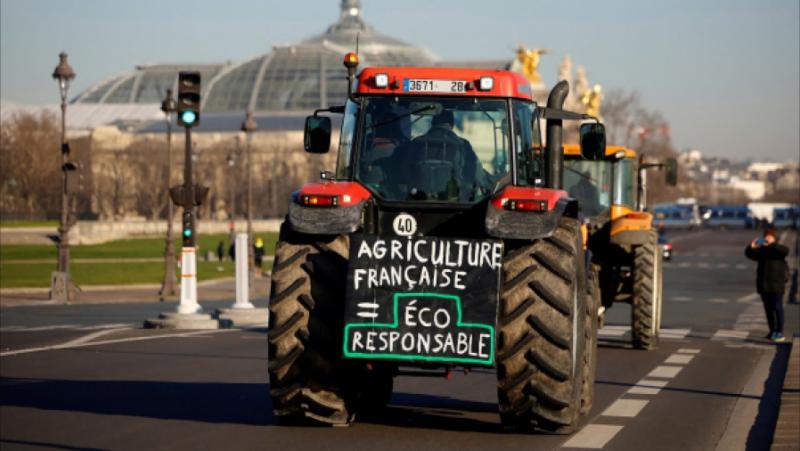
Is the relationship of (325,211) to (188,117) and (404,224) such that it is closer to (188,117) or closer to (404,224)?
(404,224)

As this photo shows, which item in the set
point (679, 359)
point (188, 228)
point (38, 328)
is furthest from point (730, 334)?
point (38, 328)

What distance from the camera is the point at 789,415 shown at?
1307cm

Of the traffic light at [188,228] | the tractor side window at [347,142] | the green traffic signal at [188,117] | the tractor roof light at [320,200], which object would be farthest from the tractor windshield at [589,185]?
the tractor roof light at [320,200]

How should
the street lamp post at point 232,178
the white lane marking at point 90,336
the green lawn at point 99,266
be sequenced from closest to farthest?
the white lane marking at point 90,336 → the green lawn at point 99,266 → the street lamp post at point 232,178

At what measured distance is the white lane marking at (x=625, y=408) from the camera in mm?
12962

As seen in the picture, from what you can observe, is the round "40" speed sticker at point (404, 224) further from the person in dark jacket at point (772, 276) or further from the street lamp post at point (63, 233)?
the street lamp post at point (63, 233)

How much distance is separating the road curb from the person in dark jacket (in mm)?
5812

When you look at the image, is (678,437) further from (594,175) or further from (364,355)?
(594,175)

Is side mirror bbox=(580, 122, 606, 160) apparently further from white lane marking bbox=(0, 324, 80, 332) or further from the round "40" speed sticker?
white lane marking bbox=(0, 324, 80, 332)

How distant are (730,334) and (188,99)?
9729 millimetres

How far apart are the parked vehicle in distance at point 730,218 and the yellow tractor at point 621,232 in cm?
13299

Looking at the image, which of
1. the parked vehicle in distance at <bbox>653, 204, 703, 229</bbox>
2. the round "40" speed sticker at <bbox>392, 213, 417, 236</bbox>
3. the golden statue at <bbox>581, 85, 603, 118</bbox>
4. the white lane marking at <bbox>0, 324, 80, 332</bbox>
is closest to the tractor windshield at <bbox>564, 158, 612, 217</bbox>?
the white lane marking at <bbox>0, 324, 80, 332</bbox>

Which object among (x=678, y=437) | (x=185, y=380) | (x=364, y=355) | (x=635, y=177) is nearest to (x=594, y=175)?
(x=635, y=177)

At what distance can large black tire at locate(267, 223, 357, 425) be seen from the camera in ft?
35.1
